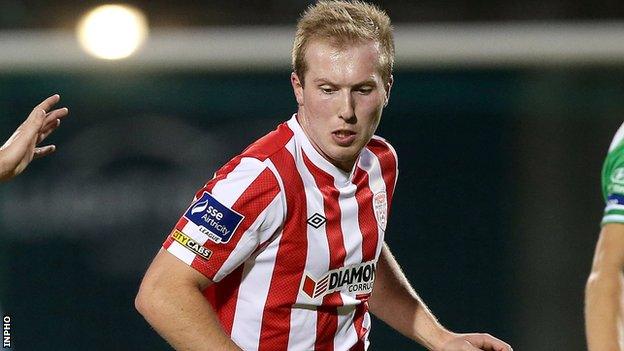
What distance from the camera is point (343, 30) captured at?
8.46 ft

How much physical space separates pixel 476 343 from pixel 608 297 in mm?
472

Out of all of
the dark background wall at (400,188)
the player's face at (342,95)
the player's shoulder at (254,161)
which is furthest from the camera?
the dark background wall at (400,188)

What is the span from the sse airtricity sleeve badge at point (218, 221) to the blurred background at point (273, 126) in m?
2.79

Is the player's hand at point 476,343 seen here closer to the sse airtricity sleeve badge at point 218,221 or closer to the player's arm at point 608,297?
the player's arm at point 608,297

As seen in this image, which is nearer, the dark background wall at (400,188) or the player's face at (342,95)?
the player's face at (342,95)

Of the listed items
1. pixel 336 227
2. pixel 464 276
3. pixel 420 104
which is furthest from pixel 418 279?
pixel 336 227

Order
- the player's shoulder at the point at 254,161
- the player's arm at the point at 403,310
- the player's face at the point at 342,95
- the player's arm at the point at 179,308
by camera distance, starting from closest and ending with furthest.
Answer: the player's arm at the point at 179,308, the player's shoulder at the point at 254,161, the player's face at the point at 342,95, the player's arm at the point at 403,310

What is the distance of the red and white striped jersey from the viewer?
2406 mm

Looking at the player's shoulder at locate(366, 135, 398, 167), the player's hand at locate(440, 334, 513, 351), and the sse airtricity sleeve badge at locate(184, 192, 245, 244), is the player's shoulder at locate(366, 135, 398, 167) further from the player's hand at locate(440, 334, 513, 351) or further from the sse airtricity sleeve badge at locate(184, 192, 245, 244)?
the sse airtricity sleeve badge at locate(184, 192, 245, 244)

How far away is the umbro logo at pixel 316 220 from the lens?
256 centimetres

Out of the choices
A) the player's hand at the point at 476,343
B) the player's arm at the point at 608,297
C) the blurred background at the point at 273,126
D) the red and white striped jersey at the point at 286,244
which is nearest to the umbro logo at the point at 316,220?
the red and white striped jersey at the point at 286,244

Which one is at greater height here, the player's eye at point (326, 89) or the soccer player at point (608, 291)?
the player's eye at point (326, 89)

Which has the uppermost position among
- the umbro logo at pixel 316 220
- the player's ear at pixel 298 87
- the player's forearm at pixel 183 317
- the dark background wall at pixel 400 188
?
the player's ear at pixel 298 87

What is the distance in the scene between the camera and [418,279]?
5242mm
